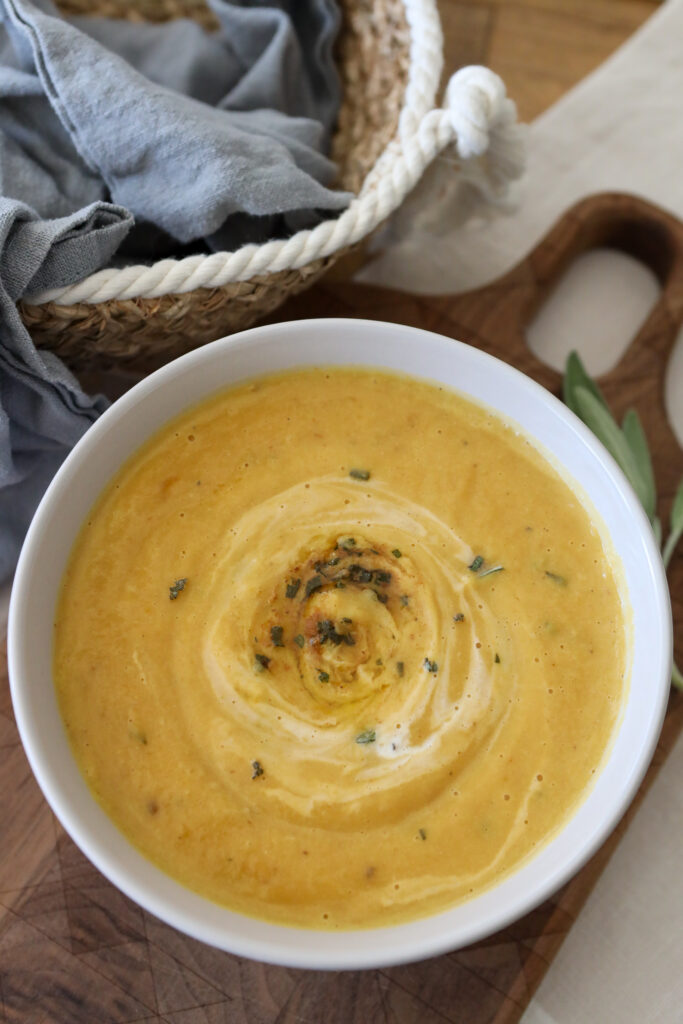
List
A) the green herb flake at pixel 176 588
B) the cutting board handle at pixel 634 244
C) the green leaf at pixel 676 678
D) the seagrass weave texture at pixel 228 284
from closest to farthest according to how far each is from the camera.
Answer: the green herb flake at pixel 176 588
the seagrass weave texture at pixel 228 284
the green leaf at pixel 676 678
the cutting board handle at pixel 634 244

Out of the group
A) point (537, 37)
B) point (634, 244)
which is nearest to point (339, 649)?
point (634, 244)

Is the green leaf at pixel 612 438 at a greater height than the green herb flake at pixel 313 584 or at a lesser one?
greater

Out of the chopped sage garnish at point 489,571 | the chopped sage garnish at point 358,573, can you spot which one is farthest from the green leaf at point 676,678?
the chopped sage garnish at point 358,573

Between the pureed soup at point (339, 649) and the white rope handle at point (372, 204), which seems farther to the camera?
the white rope handle at point (372, 204)

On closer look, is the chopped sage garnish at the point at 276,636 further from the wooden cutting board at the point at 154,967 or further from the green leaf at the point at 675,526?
the green leaf at the point at 675,526

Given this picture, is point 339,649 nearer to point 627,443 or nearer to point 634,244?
point 627,443

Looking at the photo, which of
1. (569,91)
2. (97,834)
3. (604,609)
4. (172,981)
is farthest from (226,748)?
(569,91)

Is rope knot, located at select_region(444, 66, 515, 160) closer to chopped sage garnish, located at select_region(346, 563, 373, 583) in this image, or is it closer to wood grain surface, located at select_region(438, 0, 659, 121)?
wood grain surface, located at select_region(438, 0, 659, 121)

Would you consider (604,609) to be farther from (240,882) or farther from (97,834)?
(97,834)
